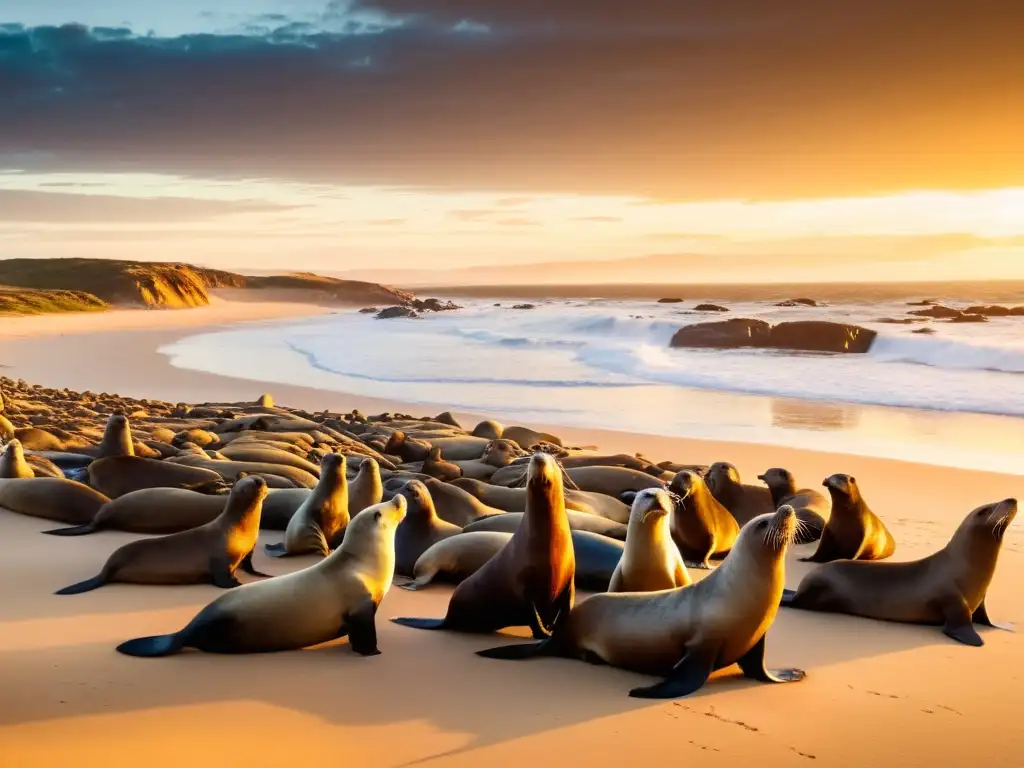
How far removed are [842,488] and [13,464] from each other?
7.14m

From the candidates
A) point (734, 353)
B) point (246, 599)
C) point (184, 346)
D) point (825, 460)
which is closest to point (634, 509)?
point (246, 599)

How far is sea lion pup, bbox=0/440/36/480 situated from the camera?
9.68 metres

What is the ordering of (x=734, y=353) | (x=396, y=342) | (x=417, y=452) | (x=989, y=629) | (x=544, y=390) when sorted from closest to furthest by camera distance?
(x=989, y=629)
(x=417, y=452)
(x=544, y=390)
(x=734, y=353)
(x=396, y=342)

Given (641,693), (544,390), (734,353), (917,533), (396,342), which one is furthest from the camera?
(396,342)

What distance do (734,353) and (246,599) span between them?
27281 mm

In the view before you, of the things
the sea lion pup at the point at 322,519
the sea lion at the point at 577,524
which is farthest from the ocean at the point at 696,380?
the sea lion pup at the point at 322,519

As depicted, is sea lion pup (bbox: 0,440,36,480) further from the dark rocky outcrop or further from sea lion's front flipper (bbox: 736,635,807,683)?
the dark rocky outcrop

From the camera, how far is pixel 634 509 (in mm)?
6141

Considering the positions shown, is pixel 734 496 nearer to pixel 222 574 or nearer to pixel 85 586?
pixel 222 574

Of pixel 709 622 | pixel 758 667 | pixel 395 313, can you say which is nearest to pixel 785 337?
pixel 395 313

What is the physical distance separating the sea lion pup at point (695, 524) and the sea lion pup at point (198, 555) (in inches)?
121

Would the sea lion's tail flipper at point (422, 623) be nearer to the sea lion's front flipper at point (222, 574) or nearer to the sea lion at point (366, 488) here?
the sea lion's front flipper at point (222, 574)

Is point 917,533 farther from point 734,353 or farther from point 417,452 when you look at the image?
point 734,353

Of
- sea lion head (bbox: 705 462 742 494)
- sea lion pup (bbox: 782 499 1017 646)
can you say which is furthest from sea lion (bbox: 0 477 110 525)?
sea lion pup (bbox: 782 499 1017 646)
